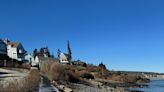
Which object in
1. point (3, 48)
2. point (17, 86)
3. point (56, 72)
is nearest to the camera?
point (17, 86)

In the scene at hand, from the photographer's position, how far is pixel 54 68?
6203 centimetres

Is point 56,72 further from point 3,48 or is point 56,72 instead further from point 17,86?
point 3,48

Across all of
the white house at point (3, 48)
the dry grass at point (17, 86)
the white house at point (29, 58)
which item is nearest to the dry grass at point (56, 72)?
the dry grass at point (17, 86)

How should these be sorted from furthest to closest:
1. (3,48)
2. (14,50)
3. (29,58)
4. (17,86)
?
(29,58) < (14,50) < (3,48) < (17,86)

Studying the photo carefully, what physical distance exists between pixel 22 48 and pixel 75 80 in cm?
6050

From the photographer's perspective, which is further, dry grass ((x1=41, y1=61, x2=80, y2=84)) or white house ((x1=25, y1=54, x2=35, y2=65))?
white house ((x1=25, y1=54, x2=35, y2=65))

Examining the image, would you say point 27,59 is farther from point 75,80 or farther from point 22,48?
point 75,80

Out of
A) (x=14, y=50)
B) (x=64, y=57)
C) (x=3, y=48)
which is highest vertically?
(x=3, y=48)

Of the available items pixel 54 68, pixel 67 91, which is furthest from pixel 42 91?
pixel 54 68

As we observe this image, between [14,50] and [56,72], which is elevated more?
[14,50]

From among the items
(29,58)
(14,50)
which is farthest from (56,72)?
(29,58)

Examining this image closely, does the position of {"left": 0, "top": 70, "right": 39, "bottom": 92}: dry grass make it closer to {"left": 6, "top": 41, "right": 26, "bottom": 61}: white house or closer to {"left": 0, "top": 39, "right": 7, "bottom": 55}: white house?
{"left": 0, "top": 39, "right": 7, "bottom": 55}: white house

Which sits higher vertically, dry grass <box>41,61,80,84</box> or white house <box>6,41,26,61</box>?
white house <box>6,41,26,61</box>

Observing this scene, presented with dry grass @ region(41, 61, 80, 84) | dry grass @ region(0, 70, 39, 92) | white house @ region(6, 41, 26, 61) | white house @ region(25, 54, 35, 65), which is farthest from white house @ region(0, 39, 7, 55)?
dry grass @ region(0, 70, 39, 92)
